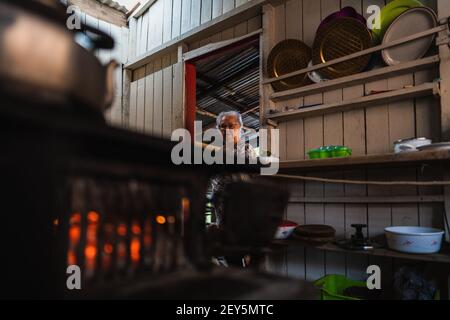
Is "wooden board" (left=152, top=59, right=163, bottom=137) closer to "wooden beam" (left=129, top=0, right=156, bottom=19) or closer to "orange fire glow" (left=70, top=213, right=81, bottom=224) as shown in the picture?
"wooden beam" (left=129, top=0, right=156, bottom=19)

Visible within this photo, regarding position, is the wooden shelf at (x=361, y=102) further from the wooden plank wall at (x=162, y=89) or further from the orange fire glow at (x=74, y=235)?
the orange fire glow at (x=74, y=235)

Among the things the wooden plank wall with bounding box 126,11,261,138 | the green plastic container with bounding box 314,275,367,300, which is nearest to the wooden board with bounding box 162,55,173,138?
the wooden plank wall with bounding box 126,11,261,138

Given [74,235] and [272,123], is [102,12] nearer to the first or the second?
[272,123]

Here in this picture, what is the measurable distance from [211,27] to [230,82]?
1217mm

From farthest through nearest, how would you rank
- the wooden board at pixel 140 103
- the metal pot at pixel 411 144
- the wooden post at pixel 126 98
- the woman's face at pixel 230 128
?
the wooden post at pixel 126 98 → the wooden board at pixel 140 103 → the woman's face at pixel 230 128 → the metal pot at pixel 411 144

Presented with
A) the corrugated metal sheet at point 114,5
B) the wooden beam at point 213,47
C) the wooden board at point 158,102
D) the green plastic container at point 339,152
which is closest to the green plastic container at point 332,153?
the green plastic container at point 339,152

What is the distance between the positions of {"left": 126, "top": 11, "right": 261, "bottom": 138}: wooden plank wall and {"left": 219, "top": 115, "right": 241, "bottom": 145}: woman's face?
808mm

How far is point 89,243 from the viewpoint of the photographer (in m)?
0.67

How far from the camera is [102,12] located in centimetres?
361

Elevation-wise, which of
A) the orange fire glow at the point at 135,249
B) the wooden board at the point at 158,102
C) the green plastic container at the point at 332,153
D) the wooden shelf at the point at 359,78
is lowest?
the orange fire glow at the point at 135,249

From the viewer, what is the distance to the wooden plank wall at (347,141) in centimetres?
178

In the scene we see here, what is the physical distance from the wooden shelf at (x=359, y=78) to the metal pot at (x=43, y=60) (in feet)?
5.65

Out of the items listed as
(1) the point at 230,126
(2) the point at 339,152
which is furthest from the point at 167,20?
(2) the point at 339,152

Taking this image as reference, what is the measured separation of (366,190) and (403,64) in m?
0.80
